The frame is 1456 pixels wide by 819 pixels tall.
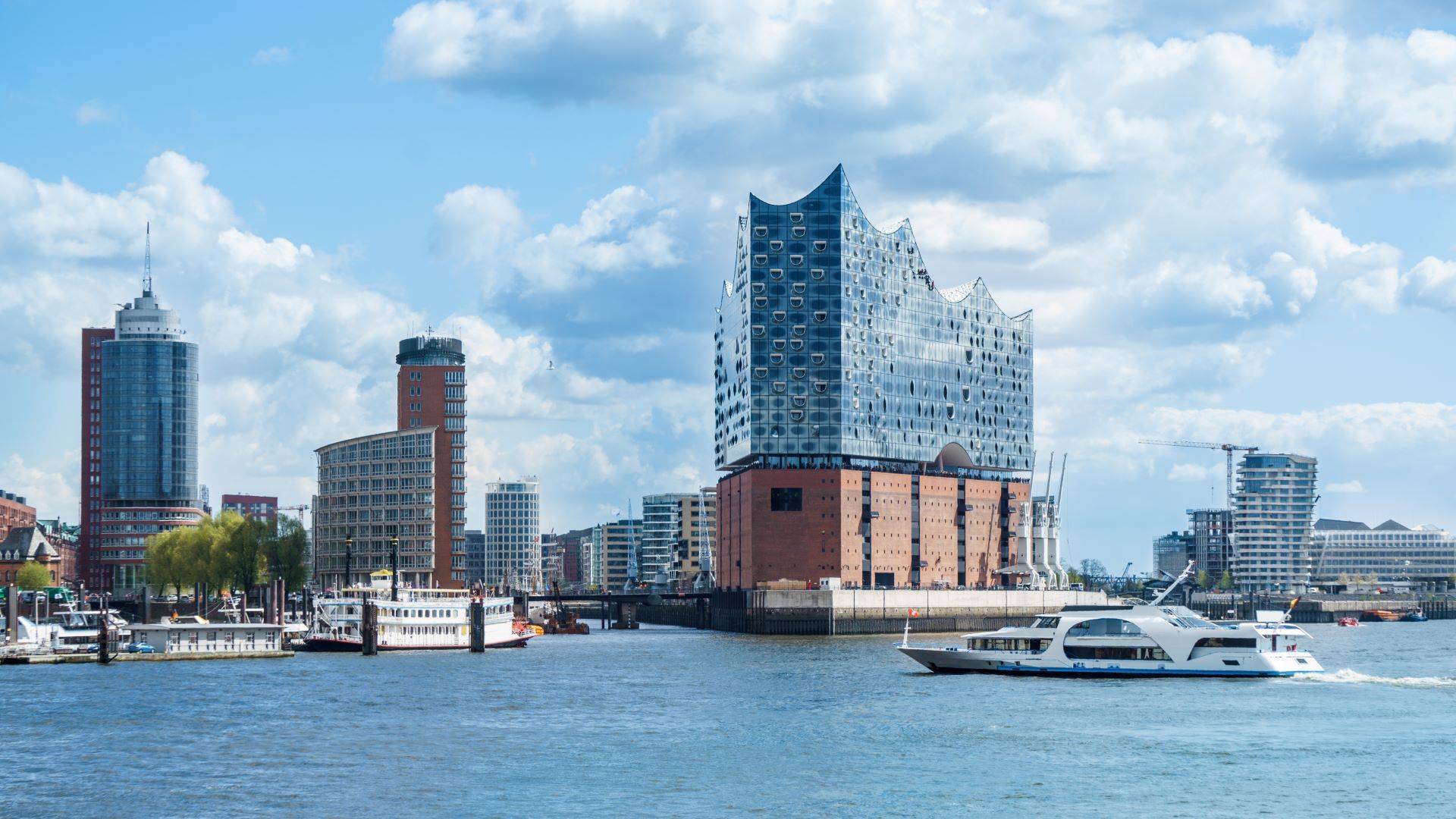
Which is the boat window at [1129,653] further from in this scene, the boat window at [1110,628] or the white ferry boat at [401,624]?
the white ferry boat at [401,624]

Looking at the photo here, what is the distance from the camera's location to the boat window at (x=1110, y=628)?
111938mm

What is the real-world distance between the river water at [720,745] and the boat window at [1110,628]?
3101 mm

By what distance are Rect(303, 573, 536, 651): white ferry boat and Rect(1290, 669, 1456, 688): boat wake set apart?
79.9 m

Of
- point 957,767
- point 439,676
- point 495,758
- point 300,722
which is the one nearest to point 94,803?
point 495,758

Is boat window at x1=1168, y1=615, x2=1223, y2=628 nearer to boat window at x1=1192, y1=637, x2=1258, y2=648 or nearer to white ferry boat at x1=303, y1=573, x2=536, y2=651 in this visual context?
boat window at x1=1192, y1=637, x2=1258, y2=648

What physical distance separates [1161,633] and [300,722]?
54242 mm

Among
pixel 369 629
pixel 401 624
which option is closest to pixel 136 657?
pixel 369 629

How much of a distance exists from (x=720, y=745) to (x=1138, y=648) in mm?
41648

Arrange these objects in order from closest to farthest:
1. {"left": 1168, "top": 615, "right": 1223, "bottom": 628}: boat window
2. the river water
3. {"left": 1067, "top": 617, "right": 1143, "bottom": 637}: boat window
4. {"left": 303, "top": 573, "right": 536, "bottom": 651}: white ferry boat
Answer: the river water → {"left": 1067, "top": 617, "right": 1143, "bottom": 637}: boat window → {"left": 1168, "top": 615, "right": 1223, "bottom": 628}: boat window → {"left": 303, "top": 573, "right": 536, "bottom": 651}: white ferry boat

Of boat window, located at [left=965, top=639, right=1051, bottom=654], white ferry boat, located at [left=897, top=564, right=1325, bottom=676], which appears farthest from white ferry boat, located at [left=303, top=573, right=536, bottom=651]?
white ferry boat, located at [left=897, top=564, right=1325, bottom=676]

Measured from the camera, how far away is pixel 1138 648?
366 feet

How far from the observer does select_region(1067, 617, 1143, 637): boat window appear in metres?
112

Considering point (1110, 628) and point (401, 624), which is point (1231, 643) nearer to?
point (1110, 628)

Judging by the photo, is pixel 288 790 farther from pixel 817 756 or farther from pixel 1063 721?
pixel 1063 721
